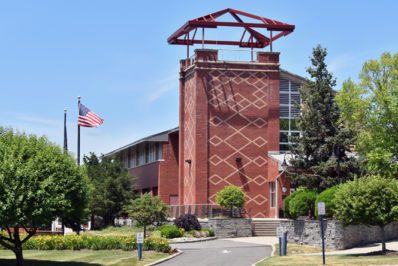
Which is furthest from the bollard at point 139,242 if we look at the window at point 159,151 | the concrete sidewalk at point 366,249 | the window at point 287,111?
the window at point 159,151

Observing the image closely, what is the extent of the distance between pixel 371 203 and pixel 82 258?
501 inches

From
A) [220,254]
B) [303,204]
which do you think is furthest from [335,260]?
[303,204]

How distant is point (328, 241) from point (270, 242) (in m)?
6.11

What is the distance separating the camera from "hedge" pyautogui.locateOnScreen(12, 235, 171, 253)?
33.0 m

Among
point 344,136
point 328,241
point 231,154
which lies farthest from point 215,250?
point 231,154

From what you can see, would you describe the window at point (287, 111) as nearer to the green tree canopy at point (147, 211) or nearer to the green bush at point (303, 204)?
the green tree canopy at point (147, 211)

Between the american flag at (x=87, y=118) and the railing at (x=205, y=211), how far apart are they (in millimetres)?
9896

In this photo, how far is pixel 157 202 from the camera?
41719 mm

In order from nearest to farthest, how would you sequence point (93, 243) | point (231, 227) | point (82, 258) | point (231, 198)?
1. point (82, 258)
2. point (93, 243)
3. point (231, 227)
4. point (231, 198)

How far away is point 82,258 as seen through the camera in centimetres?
3108

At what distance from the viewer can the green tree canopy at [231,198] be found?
153 feet

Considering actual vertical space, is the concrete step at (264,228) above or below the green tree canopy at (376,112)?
below

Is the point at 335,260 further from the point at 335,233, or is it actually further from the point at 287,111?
the point at 287,111

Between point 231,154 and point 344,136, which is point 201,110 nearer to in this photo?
point 231,154
